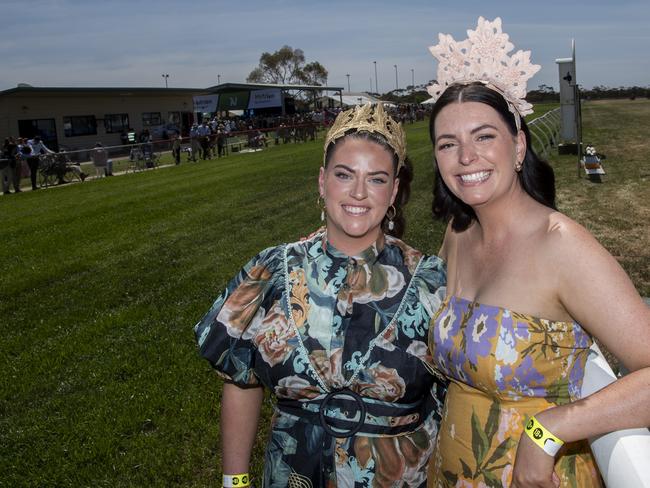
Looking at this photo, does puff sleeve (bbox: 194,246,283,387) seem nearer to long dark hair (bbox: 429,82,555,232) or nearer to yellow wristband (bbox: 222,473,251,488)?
yellow wristband (bbox: 222,473,251,488)

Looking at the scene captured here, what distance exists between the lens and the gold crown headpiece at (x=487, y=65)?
247 centimetres

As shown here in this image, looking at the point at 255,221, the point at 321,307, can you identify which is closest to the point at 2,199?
the point at 255,221

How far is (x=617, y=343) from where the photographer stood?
1917 millimetres

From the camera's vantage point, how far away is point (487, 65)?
2521 millimetres

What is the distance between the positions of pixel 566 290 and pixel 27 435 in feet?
14.2

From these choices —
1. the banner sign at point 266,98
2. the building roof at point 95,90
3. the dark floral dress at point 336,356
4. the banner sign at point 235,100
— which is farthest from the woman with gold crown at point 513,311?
the banner sign at point 235,100

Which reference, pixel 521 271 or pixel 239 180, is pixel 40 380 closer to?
pixel 521 271

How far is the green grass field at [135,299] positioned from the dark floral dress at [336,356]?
206 centimetres

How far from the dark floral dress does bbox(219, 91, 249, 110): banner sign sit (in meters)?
53.3

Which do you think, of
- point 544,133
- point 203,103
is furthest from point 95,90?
point 544,133

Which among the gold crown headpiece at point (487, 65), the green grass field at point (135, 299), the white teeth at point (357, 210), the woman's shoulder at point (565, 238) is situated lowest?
the green grass field at point (135, 299)

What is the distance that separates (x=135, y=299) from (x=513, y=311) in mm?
6797

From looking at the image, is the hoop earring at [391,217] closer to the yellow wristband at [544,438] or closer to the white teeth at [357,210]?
the white teeth at [357,210]

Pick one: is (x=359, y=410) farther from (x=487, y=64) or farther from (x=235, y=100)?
(x=235, y=100)
